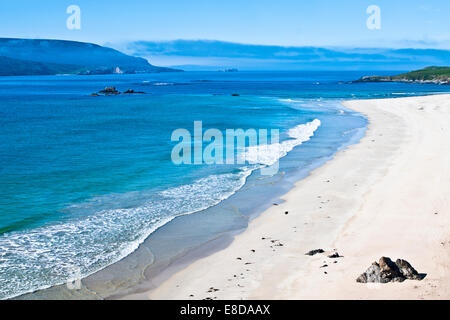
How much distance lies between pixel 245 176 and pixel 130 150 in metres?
11.0

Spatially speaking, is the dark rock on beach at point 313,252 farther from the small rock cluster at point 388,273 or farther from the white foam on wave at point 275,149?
the white foam on wave at point 275,149

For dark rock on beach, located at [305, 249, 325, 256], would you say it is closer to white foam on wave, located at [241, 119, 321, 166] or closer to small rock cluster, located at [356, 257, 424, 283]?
small rock cluster, located at [356, 257, 424, 283]

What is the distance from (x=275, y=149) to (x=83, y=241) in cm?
1901

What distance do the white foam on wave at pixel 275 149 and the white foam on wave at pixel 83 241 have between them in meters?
7.97

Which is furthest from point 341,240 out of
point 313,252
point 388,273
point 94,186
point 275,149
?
point 275,149

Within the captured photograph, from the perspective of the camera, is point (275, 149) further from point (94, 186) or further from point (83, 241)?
point (83, 241)

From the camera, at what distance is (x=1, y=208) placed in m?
18.2

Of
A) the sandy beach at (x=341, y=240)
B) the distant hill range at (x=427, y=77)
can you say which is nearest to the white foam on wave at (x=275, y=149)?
the sandy beach at (x=341, y=240)

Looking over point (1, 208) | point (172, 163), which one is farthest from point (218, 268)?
point (172, 163)

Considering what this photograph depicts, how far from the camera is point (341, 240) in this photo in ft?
45.7

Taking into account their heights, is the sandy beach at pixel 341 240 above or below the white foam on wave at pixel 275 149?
below

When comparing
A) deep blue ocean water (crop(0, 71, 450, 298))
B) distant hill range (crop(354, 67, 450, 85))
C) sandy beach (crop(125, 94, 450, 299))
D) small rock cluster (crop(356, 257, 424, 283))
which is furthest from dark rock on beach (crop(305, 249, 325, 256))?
distant hill range (crop(354, 67, 450, 85))

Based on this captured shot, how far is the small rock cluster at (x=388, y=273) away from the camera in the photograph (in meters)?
10.3
